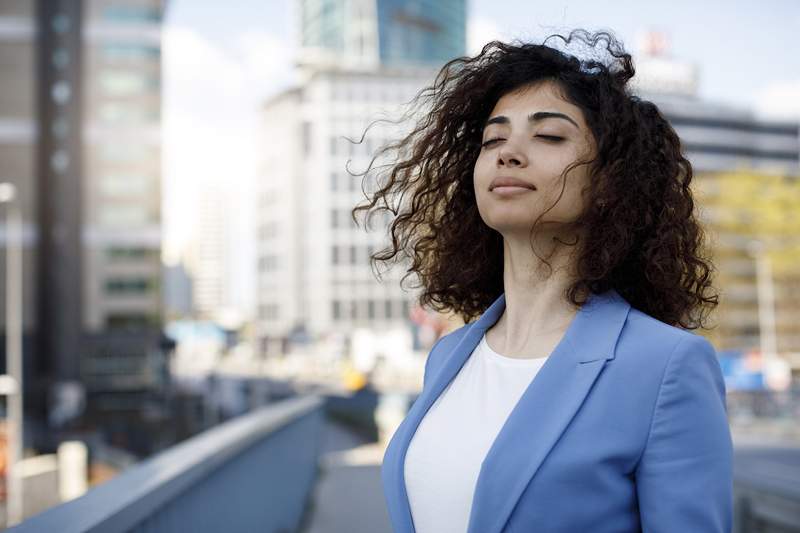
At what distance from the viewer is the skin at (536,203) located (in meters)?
1.96

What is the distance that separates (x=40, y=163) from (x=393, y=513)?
193 feet

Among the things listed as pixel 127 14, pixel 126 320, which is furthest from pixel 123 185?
pixel 127 14

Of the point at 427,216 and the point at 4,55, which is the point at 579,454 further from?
the point at 4,55

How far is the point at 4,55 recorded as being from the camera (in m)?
54.6

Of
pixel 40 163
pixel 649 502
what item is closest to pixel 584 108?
pixel 649 502

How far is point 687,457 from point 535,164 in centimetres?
72

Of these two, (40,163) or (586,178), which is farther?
(40,163)

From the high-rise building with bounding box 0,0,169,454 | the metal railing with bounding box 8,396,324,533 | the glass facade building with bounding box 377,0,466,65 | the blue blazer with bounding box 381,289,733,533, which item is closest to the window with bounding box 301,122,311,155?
the glass facade building with bounding box 377,0,466,65

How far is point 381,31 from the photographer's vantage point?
10369 centimetres

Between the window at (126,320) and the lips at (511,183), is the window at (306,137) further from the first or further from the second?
the lips at (511,183)

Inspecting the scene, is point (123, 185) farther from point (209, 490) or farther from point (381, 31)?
point (209, 490)

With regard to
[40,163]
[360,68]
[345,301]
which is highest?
[360,68]

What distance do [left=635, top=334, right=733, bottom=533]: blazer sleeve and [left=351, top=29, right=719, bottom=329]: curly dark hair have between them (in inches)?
14.5

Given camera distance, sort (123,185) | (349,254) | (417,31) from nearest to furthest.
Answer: (123,185)
(349,254)
(417,31)
